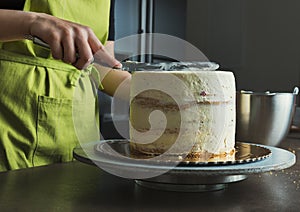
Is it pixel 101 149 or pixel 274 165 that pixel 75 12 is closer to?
pixel 101 149

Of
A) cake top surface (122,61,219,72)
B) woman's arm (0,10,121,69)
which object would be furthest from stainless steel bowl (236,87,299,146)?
woman's arm (0,10,121,69)

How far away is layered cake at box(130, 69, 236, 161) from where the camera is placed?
2.29 feet

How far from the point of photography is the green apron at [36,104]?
92 centimetres

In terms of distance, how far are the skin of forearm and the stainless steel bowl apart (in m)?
0.54

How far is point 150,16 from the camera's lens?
9.02ft

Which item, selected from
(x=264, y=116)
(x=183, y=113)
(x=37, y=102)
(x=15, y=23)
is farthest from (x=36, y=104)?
(x=264, y=116)

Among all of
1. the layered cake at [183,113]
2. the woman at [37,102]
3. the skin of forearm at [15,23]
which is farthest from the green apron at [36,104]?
the layered cake at [183,113]

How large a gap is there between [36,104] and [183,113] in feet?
1.18

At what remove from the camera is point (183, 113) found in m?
0.70

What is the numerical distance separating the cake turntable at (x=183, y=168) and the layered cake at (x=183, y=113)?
0.04 meters

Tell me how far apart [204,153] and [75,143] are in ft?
1.22

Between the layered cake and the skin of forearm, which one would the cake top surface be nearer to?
the layered cake

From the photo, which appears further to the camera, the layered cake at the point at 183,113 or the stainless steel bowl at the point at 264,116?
the stainless steel bowl at the point at 264,116

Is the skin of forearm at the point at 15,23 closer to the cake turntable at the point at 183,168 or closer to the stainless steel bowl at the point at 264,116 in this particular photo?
the cake turntable at the point at 183,168
